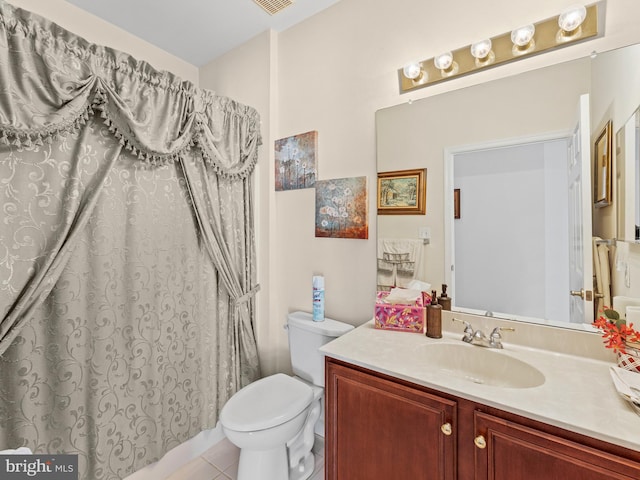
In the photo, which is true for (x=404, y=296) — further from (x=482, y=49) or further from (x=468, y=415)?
(x=482, y=49)

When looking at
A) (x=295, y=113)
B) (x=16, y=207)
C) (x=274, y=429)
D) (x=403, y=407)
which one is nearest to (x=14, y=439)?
(x=16, y=207)

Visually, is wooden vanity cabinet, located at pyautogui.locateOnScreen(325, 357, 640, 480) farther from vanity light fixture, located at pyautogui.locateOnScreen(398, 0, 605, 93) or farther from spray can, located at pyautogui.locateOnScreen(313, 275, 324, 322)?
vanity light fixture, located at pyautogui.locateOnScreen(398, 0, 605, 93)

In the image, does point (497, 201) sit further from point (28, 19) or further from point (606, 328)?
point (28, 19)

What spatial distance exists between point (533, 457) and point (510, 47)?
1.51 metres

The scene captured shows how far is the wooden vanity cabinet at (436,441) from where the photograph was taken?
762 mm

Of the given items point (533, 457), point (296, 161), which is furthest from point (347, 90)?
point (533, 457)

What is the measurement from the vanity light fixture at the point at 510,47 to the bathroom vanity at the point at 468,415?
4.03ft

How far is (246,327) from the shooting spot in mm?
2006

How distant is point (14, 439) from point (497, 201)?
87.1 inches

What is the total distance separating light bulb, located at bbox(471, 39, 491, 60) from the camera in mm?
1313

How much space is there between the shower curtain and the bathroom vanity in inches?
36.7

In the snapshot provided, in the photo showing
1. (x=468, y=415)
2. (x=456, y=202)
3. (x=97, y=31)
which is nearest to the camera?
(x=468, y=415)

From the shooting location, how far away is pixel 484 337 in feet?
4.14

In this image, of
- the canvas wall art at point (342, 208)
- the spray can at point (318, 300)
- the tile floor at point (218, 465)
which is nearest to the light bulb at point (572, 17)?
the canvas wall art at point (342, 208)
